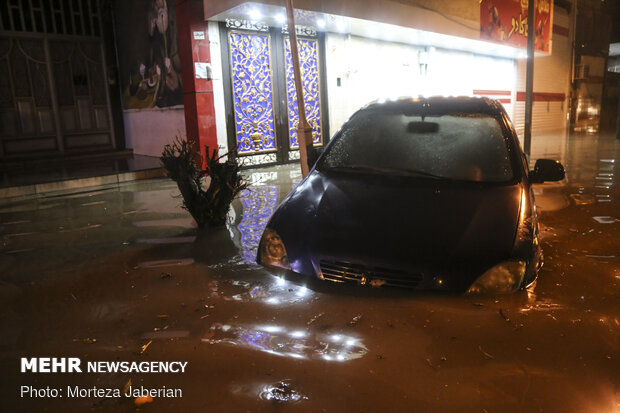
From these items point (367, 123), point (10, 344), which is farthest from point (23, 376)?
point (367, 123)

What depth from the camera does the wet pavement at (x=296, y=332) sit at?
2.09 m

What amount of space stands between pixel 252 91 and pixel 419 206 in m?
7.58

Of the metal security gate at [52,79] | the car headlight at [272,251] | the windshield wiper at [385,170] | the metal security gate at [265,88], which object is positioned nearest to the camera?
the car headlight at [272,251]

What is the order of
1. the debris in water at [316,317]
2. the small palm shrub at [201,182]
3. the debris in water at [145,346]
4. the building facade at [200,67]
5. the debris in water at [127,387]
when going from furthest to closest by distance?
the building facade at [200,67]
the small palm shrub at [201,182]
the debris in water at [316,317]
the debris in water at [145,346]
the debris in water at [127,387]

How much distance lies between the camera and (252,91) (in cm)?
984

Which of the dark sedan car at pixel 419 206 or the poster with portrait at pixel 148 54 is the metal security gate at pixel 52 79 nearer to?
the poster with portrait at pixel 148 54

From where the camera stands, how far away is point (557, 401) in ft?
6.61

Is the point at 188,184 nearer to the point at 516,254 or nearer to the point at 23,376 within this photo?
the point at 23,376

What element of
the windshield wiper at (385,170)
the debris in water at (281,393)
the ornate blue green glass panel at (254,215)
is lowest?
the debris in water at (281,393)

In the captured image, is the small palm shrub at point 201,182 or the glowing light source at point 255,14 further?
the glowing light source at point 255,14

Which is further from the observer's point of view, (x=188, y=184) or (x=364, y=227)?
(x=188, y=184)

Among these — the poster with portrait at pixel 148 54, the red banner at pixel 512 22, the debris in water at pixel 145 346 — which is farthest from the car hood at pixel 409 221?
the red banner at pixel 512 22

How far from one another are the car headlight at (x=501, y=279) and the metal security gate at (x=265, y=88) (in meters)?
7.57

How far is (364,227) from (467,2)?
12277 mm
